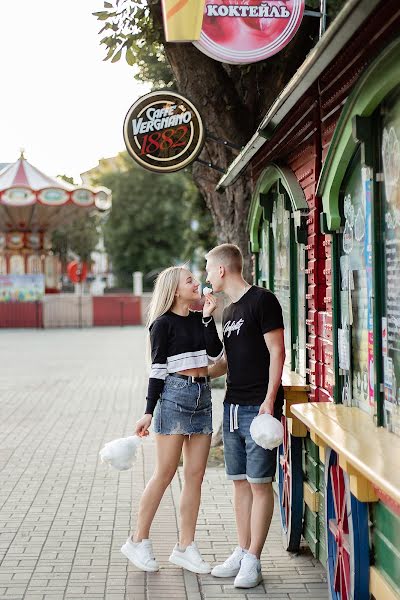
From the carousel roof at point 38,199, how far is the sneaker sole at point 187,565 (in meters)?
31.1

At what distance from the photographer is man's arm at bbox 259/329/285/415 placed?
4.95 m

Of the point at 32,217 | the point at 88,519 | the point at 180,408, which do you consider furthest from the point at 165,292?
the point at 32,217

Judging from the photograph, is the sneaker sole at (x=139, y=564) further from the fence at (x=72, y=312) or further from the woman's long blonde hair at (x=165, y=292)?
the fence at (x=72, y=312)

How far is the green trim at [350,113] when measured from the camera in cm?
365

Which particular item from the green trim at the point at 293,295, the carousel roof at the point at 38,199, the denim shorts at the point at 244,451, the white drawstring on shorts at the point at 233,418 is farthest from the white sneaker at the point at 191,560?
the carousel roof at the point at 38,199

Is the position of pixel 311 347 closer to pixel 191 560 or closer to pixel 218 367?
pixel 218 367

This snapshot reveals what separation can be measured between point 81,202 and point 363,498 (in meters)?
34.5

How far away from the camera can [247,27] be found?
7266 mm

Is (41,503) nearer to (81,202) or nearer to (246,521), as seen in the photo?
(246,521)

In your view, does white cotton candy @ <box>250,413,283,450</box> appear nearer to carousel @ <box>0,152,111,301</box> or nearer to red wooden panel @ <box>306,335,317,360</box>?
red wooden panel @ <box>306,335,317,360</box>

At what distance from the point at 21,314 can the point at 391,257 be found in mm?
36650

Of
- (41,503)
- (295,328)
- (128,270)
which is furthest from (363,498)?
(128,270)

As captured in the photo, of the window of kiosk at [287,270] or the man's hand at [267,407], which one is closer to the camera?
the man's hand at [267,407]

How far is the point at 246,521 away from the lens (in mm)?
5238
